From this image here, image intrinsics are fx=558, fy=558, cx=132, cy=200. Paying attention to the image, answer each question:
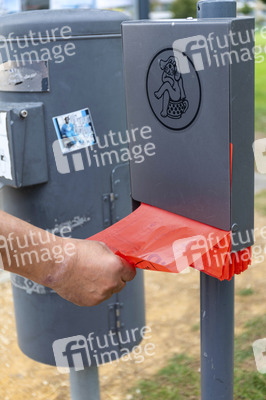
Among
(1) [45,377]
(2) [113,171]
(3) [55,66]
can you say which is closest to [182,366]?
(1) [45,377]

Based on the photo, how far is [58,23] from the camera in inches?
79.4

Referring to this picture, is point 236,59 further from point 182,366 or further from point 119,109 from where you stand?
point 182,366

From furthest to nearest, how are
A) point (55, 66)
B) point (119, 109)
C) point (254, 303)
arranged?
point (254, 303)
point (119, 109)
point (55, 66)

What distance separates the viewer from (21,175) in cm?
205

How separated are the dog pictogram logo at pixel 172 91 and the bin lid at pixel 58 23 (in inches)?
22.7

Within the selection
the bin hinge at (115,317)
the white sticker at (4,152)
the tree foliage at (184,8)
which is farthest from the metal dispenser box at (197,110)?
the tree foliage at (184,8)

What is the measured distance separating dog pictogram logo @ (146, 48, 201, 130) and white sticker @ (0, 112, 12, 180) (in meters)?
0.66

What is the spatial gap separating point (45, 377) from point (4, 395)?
0.80 feet

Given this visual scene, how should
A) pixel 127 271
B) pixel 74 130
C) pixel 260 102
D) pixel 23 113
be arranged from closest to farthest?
pixel 127 271 → pixel 23 113 → pixel 74 130 → pixel 260 102

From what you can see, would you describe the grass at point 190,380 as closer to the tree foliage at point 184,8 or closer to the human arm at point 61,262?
the human arm at point 61,262

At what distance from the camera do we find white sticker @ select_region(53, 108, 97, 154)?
6.84ft

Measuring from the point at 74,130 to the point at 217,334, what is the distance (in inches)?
36.1

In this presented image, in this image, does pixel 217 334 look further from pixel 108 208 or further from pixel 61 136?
pixel 61 136

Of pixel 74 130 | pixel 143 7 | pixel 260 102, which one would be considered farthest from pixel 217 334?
pixel 260 102
